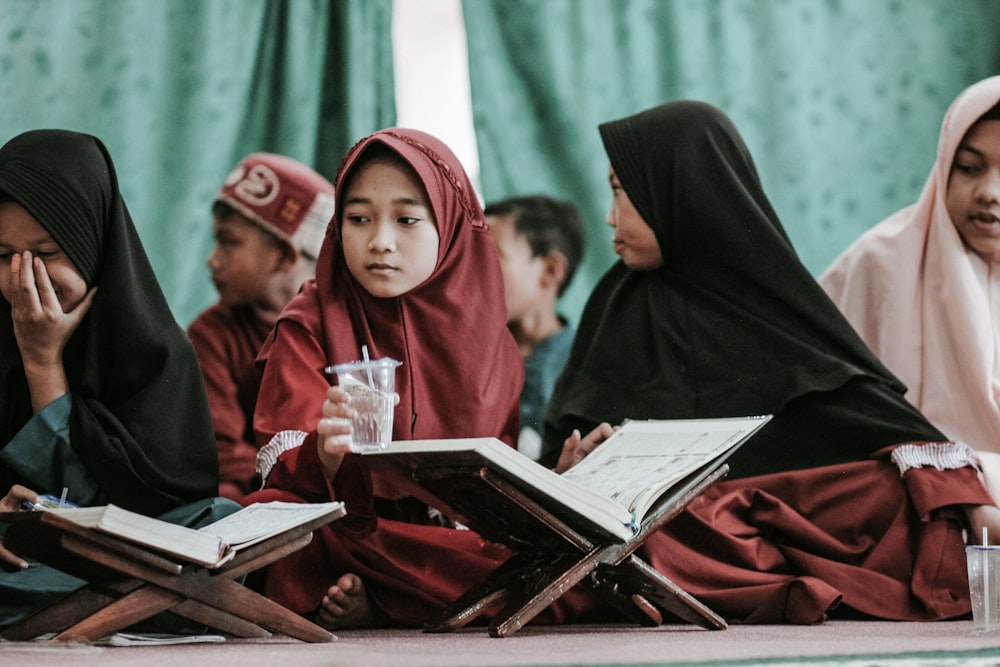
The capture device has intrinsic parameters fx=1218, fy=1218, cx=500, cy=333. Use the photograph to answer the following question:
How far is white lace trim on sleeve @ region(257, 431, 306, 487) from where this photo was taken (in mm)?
2395

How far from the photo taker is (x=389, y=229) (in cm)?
256

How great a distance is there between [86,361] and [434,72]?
2342 millimetres

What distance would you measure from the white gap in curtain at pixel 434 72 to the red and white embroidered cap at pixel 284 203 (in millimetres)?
768

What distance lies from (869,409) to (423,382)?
3.33 feet

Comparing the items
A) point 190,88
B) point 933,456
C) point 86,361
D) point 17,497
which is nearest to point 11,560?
point 17,497

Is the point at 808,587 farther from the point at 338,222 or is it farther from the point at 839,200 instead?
the point at 839,200

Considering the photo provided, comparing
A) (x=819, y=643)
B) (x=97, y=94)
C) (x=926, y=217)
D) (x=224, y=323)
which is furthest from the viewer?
(x=97, y=94)

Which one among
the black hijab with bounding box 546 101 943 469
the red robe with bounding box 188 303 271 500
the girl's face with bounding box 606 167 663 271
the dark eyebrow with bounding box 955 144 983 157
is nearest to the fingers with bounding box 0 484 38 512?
the red robe with bounding box 188 303 271 500

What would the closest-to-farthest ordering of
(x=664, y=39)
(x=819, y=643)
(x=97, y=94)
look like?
(x=819, y=643), (x=97, y=94), (x=664, y=39)

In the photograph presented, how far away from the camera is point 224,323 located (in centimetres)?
358

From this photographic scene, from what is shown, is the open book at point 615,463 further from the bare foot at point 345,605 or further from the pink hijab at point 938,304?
the pink hijab at point 938,304

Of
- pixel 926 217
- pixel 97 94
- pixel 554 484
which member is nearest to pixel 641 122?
pixel 926 217

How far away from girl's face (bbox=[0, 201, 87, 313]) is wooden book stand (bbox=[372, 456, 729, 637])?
0.83m

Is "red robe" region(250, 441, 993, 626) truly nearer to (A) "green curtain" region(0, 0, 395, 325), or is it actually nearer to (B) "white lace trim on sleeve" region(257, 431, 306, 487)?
(B) "white lace trim on sleeve" region(257, 431, 306, 487)
